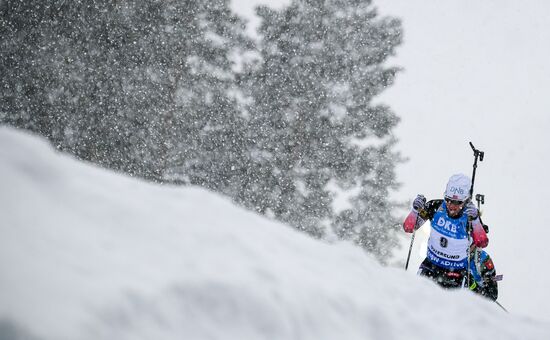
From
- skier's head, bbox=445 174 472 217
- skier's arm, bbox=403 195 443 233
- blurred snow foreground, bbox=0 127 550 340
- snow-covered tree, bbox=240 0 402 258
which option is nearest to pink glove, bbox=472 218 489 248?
skier's head, bbox=445 174 472 217

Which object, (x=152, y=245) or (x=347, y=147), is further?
(x=347, y=147)

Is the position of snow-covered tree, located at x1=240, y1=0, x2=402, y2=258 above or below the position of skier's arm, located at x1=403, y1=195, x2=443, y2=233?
above

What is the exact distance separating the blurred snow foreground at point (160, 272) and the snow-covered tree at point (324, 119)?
12302 millimetres

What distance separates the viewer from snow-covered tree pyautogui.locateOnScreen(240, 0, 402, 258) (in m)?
15.9

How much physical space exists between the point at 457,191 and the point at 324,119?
9199mm

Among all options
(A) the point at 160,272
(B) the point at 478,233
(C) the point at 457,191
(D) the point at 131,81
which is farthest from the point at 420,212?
(D) the point at 131,81

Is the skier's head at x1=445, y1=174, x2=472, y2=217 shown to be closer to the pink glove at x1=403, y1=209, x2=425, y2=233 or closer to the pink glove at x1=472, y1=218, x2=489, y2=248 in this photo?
the pink glove at x1=472, y1=218, x2=489, y2=248

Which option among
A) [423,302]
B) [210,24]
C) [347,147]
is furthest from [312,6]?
[423,302]

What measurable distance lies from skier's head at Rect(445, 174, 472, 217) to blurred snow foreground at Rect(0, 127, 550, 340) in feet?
12.3

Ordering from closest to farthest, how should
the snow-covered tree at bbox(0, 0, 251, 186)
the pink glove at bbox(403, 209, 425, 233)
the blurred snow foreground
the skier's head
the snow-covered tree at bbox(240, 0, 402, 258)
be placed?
the blurred snow foreground < the skier's head < the pink glove at bbox(403, 209, 425, 233) < the snow-covered tree at bbox(0, 0, 251, 186) < the snow-covered tree at bbox(240, 0, 402, 258)

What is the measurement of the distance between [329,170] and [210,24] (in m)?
5.74

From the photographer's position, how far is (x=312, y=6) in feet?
53.3

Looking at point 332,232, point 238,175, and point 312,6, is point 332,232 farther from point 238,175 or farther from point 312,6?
point 312,6

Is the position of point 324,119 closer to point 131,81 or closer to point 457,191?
point 131,81
